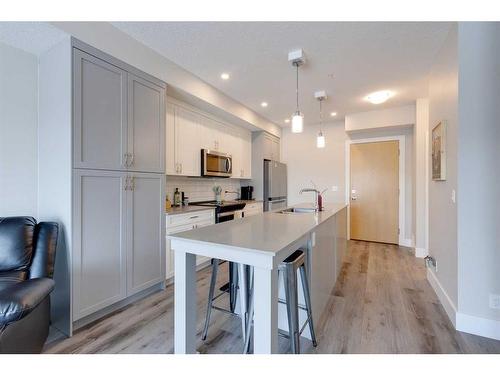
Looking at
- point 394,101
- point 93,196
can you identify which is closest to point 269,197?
point 394,101

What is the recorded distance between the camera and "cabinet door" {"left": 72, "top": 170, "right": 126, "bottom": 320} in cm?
189

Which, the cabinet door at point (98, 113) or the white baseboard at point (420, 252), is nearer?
the cabinet door at point (98, 113)

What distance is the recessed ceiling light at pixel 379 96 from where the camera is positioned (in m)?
3.48

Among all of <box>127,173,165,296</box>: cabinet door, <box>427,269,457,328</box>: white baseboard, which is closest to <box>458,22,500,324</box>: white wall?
<box>427,269,457,328</box>: white baseboard

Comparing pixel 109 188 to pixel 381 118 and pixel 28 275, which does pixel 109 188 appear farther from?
pixel 381 118

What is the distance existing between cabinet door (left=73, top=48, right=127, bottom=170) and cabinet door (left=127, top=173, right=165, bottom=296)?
31cm

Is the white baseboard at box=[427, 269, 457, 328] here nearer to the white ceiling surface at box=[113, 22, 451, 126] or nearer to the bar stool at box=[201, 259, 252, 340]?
the bar stool at box=[201, 259, 252, 340]

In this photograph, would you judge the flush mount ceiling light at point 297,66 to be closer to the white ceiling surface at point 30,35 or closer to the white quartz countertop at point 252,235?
the white quartz countertop at point 252,235

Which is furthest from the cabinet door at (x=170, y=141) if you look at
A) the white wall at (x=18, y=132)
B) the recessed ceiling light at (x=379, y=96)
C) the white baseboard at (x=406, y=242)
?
the white baseboard at (x=406, y=242)

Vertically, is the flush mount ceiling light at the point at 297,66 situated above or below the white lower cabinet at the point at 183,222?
above

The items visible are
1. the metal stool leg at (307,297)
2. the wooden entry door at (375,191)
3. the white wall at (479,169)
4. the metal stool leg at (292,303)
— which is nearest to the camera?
the metal stool leg at (292,303)

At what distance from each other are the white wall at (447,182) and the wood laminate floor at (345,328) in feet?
0.78

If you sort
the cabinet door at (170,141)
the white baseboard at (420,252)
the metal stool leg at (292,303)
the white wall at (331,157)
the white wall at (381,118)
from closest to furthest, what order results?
the metal stool leg at (292,303)
the cabinet door at (170,141)
the white baseboard at (420,252)
the white wall at (381,118)
the white wall at (331,157)

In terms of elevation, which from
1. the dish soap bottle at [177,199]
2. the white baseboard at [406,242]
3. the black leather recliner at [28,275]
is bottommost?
the white baseboard at [406,242]
